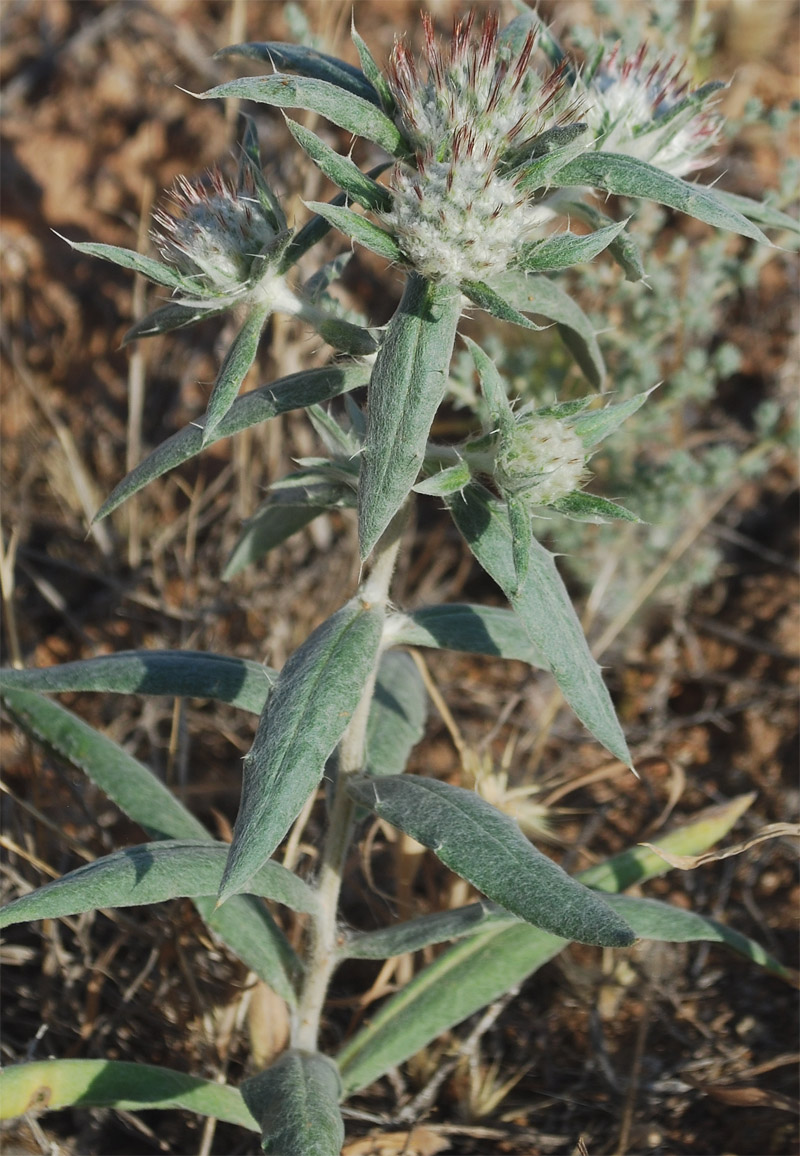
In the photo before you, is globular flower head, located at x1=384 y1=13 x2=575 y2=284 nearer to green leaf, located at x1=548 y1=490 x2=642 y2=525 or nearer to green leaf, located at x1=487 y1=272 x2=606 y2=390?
green leaf, located at x1=487 y1=272 x2=606 y2=390

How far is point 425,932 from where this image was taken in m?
1.75

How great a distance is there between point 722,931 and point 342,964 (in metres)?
0.99

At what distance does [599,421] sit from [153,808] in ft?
3.33

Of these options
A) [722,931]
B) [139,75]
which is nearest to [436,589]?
[722,931]

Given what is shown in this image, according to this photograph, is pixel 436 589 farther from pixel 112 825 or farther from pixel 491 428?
pixel 491 428

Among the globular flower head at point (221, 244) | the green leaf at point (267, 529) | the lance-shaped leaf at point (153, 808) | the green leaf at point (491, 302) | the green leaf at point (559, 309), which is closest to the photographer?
A: the green leaf at point (491, 302)

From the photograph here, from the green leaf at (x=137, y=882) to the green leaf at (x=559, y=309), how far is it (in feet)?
3.02

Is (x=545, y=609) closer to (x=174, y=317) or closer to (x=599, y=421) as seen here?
(x=599, y=421)

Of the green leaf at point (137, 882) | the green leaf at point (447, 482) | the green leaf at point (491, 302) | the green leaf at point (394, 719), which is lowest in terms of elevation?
the green leaf at point (394, 719)

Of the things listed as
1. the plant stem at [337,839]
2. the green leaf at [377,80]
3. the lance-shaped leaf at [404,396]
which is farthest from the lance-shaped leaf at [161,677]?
the green leaf at [377,80]

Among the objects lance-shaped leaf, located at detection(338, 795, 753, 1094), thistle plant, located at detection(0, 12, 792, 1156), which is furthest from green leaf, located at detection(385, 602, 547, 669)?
lance-shaped leaf, located at detection(338, 795, 753, 1094)

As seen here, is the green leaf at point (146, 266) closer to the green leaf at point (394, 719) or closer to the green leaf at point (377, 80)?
the green leaf at point (377, 80)

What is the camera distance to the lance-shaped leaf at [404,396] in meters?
1.29

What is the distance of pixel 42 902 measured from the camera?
139cm
